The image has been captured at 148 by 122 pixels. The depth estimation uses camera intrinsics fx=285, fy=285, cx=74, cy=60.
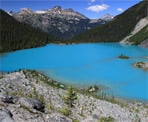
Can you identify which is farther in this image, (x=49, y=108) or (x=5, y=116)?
(x=49, y=108)

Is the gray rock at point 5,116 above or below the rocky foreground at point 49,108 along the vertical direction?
above

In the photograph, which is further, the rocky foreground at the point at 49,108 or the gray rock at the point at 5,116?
the rocky foreground at the point at 49,108

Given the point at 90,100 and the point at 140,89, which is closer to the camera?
the point at 90,100

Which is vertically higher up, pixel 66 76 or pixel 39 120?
pixel 39 120

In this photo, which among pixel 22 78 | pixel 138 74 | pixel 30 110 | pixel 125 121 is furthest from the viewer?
pixel 138 74

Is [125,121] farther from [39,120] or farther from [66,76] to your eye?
[66,76]

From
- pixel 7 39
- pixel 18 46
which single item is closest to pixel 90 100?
pixel 18 46

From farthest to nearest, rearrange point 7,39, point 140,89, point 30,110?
point 7,39 → point 140,89 → point 30,110

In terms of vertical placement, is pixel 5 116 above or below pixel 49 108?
above
